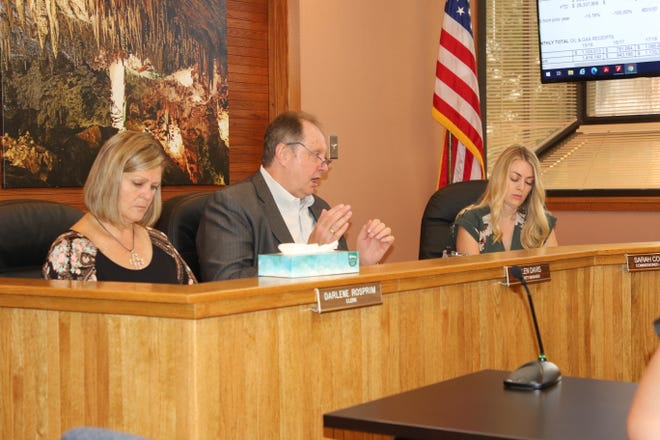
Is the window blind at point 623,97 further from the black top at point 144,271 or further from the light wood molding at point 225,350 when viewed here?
the black top at point 144,271

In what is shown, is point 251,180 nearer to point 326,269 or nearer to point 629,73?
point 326,269

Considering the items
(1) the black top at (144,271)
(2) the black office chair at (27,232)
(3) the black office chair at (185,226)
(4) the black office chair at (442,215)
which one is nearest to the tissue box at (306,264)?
(1) the black top at (144,271)

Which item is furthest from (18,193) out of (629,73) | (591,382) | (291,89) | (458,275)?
(629,73)

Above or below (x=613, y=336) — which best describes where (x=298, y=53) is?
above

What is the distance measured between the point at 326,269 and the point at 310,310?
0.20 m

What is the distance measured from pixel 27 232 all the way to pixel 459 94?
327 centimetres

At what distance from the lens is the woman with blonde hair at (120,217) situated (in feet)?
9.90

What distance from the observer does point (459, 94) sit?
579 cm

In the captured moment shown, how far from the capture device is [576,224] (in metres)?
5.95

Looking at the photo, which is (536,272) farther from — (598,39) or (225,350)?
(598,39)

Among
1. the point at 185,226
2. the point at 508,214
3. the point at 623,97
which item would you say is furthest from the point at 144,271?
the point at 623,97

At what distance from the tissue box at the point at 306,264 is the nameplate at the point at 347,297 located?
92 millimetres

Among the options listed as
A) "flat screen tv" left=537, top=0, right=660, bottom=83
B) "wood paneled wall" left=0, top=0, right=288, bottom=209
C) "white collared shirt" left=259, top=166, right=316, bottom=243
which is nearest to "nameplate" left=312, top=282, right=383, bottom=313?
"white collared shirt" left=259, top=166, right=316, bottom=243

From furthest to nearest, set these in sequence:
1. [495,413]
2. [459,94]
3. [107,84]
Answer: [459,94] → [107,84] → [495,413]
